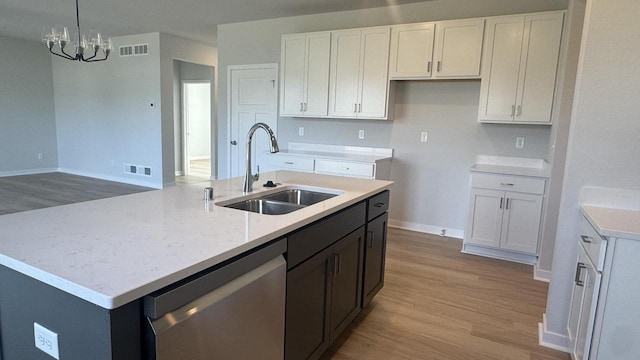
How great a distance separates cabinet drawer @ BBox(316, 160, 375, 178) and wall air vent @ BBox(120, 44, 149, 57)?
14.2 ft

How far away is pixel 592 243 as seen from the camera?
190cm

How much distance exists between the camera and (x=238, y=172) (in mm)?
5758

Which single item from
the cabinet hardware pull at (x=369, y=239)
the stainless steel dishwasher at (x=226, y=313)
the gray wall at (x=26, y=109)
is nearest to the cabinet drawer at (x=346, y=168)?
the cabinet hardware pull at (x=369, y=239)

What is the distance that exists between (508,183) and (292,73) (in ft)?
9.35

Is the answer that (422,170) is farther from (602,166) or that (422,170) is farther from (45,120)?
(45,120)

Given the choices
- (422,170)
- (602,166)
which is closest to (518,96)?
(422,170)

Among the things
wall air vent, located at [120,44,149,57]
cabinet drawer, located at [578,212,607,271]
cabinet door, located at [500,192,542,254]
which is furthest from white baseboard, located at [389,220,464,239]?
wall air vent, located at [120,44,149,57]

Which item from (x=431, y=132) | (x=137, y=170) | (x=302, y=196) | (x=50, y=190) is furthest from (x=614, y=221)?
(x=50, y=190)

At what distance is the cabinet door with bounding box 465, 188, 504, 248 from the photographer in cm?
376

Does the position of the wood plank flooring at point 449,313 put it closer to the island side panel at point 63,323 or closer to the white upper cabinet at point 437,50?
the island side panel at point 63,323

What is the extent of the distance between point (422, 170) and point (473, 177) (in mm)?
853

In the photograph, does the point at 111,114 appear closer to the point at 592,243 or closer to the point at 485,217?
the point at 485,217

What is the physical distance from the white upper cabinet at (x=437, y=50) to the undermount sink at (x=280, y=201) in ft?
7.73

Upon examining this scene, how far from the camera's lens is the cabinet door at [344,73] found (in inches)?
174
